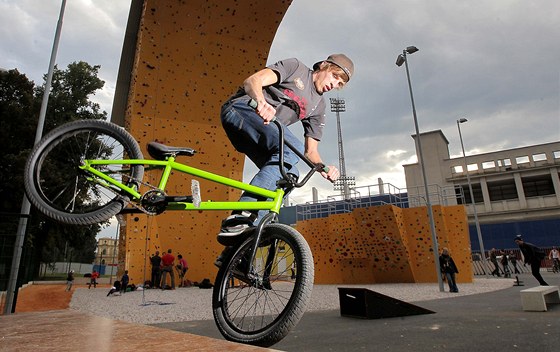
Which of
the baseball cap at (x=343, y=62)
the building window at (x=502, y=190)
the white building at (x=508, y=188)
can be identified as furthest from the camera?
the building window at (x=502, y=190)

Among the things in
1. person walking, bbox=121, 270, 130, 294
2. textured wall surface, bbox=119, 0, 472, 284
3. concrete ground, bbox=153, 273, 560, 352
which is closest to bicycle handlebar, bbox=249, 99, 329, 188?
textured wall surface, bbox=119, 0, 472, 284

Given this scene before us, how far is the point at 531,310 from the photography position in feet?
19.8

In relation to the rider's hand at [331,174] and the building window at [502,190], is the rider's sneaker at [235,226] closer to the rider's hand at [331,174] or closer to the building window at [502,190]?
the rider's hand at [331,174]

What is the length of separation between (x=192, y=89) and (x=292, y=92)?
6.91 m

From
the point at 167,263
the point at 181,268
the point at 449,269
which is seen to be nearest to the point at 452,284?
the point at 449,269

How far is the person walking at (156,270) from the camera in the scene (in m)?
11.2

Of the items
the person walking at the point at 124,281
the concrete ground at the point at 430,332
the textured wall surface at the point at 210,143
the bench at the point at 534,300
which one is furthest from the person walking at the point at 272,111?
the person walking at the point at 124,281

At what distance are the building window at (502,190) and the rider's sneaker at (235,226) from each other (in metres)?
46.8

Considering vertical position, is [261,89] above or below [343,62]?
below

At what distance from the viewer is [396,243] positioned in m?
15.9

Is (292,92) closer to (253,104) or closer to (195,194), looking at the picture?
(253,104)

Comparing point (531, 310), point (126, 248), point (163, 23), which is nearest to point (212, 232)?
point (126, 248)

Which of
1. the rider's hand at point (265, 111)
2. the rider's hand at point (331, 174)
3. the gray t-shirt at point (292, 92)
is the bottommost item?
the rider's hand at point (331, 174)

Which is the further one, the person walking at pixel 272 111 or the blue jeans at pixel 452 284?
the blue jeans at pixel 452 284
